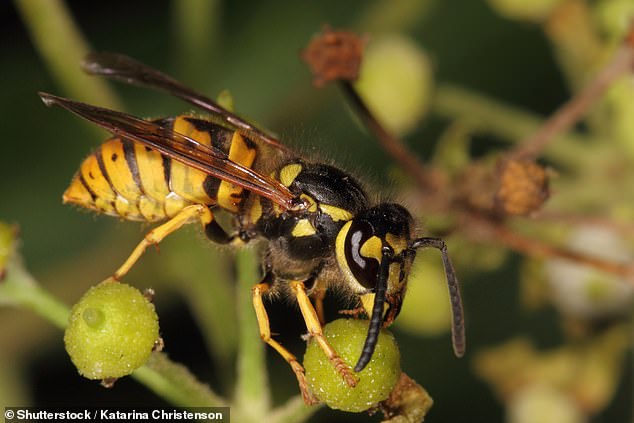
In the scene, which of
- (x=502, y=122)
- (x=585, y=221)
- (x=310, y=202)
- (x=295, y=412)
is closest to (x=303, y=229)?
(x=310, y=202)

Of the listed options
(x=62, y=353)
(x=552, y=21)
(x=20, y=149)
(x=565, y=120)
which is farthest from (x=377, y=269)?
(x=20, y=149)

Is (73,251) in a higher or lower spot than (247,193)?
lower

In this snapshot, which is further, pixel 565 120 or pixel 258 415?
pixel 565 120

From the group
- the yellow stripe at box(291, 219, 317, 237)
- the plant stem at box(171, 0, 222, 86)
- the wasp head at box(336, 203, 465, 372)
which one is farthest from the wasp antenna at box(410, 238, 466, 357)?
the plant stem at box(171, 0, 222, 86)

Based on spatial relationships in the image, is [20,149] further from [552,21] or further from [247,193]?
[552,21]

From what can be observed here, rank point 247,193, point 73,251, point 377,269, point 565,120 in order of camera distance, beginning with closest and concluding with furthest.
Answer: point 377,269 → point 247,193 → point 565,120 → point 73,251

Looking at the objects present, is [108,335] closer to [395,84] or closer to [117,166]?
[117,166]

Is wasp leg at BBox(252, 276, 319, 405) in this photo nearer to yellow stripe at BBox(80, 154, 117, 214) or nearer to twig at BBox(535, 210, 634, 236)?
yellow stripe at BBox(80, 154, 117, 214)
